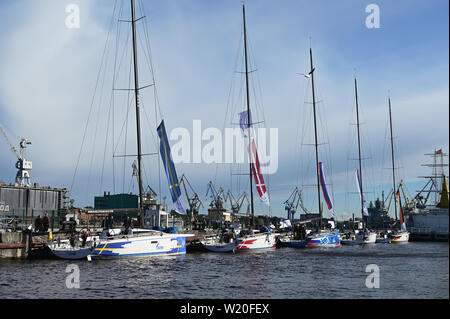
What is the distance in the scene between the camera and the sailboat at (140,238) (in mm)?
35438

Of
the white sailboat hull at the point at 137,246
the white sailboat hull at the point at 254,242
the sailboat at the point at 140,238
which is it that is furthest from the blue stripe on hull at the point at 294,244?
the white sailboat hull at the point at 137,246

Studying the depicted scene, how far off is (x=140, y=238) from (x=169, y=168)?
30.3ft

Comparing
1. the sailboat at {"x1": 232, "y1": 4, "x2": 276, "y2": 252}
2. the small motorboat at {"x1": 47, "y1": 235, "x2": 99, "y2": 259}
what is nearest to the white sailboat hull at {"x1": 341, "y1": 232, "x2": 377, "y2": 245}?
the sailboat at {"x1": 232, "y1": 4, "x2": 276, "y2": 252}

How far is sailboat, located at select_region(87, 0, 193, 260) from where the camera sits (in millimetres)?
35438

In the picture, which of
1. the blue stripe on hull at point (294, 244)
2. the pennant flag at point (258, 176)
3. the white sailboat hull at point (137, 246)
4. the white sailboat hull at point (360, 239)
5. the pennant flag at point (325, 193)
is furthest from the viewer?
the white sailboat hull at point (360, 239)

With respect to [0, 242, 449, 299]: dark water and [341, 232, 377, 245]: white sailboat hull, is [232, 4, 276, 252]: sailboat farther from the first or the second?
[341, 232, 377, 245]: white sailboat hull

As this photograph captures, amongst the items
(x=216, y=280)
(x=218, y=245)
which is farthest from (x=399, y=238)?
(x=216, y=280)

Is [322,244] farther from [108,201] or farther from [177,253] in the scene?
[108,201]

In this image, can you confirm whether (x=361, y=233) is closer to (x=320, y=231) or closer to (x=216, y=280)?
(x=320, y=231)

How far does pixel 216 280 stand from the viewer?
25375 millimetres

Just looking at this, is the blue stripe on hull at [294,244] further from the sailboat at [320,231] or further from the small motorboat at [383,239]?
the small motorboat at [383,239]

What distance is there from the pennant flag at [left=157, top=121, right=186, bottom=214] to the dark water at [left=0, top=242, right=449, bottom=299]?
886cm

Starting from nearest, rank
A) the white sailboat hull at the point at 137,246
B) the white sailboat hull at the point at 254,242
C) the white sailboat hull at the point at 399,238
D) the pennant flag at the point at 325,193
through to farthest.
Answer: the white sailboat hull at the point at 137,246 < the white sailboat hull at the point at 254,242 < the pennant flag at the point at 325,193 < the white sailboat hull at the point at 399,238
